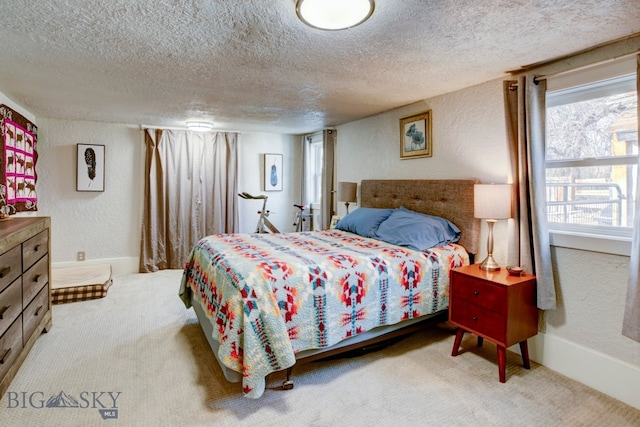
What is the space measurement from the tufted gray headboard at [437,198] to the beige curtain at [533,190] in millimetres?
460

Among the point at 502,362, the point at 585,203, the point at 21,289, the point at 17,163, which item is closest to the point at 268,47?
the point at 21,289

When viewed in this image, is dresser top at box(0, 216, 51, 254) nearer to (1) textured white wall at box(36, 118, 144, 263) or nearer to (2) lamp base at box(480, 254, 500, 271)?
(1) textured white wall at box(36, 118, 144, 263)

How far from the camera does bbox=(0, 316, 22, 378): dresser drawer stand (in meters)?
1.91

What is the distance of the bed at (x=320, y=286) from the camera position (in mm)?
1894

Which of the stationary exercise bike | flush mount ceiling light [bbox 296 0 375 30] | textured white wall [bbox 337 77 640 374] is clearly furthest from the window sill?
the stationary exercise bike

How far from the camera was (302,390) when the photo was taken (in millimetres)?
2082

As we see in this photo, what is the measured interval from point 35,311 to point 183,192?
2.74 m

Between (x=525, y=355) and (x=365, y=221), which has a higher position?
(x=365, y=221)

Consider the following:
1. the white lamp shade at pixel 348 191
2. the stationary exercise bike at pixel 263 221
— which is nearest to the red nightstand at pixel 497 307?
the white lamp shade at pixel 348 191

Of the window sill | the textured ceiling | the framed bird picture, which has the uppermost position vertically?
the textured ceiling

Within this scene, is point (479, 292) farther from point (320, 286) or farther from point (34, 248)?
point (34, 248)

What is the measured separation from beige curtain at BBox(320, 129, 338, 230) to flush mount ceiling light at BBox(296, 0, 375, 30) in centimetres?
331

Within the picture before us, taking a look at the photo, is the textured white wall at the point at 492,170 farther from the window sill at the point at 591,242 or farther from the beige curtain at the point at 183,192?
the beige curtain at the point at 183,192

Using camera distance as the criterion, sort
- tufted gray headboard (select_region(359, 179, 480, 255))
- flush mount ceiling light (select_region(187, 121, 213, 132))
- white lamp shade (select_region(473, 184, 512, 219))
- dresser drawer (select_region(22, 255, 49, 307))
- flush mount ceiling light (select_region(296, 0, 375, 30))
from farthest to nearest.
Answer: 1. flush mount ceiling light (select_region(187, 121, 213, 132))
2. tufted gray headboard (select_region(359, 179, 480, 255))
3. white lamp shade (select_region(473, 184, 512, 219))
4. dresser drawer (select_region(22, 255, 49, 307))
5. flush mount ceiling light (select_region(296, 0, 375, 30))
